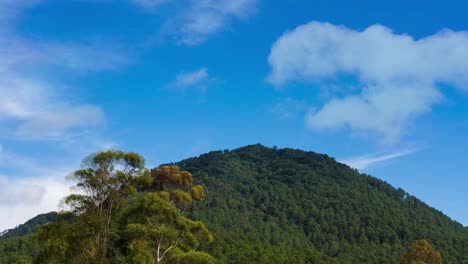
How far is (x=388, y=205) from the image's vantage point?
147 m

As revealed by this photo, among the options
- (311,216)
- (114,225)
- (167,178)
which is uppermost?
(311,216)

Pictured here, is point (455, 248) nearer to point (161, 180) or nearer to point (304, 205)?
point (304, 205)

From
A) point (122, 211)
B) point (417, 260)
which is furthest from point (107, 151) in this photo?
point (417, 260)

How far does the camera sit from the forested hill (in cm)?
9181

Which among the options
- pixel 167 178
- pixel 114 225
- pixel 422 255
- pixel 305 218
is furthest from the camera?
pixel 305 218

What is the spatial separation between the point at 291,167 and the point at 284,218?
57.8 m

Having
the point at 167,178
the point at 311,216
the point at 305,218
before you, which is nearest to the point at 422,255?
the point at 167,178

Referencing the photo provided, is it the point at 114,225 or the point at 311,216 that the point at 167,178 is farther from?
the point at 311,216

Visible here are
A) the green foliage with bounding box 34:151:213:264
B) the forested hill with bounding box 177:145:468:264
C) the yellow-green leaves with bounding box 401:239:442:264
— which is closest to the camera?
the green foliage with bounding box 34:151:213:264

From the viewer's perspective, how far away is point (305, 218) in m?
134

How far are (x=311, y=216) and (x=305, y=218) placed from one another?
1.87m

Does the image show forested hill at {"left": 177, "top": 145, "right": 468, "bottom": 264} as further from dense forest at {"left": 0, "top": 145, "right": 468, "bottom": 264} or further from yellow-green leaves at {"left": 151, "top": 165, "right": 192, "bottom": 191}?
yellow-green leaves at {"left": 151, "top": 165, "right": 192, "bottom": 191}

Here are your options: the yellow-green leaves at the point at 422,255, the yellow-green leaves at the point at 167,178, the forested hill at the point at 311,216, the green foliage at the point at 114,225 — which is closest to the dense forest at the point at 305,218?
the forested hill at the point at 311,216

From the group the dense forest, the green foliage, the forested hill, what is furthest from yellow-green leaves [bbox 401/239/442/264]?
the forested hill
